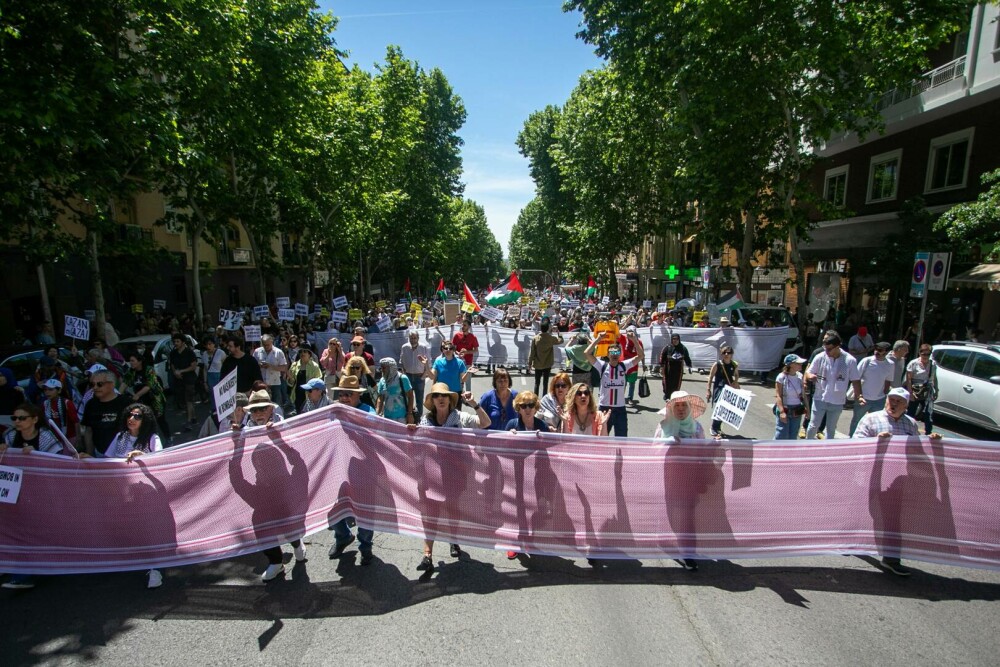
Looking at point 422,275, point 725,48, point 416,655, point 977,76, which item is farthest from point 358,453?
point 422,275

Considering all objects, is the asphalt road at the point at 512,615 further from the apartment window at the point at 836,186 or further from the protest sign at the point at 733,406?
the apartment window at the point at 836,186

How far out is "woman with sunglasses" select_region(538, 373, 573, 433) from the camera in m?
5.32

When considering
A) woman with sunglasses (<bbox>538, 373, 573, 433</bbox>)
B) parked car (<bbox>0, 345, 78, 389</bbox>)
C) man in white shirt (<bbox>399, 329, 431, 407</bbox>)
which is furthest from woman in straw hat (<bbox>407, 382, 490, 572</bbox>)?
parked car (<bbox>0, 345, 78, 389</bbox>)

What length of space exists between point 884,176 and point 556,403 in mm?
21190

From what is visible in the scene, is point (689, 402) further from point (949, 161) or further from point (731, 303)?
point (949, 161)

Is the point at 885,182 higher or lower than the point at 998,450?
higher

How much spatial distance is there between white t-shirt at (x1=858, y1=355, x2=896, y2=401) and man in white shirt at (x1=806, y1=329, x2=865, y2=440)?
110mm

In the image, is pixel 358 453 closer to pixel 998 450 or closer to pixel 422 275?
pixel 998 450

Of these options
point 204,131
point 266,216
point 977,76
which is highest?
point 977,76

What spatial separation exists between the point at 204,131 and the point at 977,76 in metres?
21.8

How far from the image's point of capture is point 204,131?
15.3 metres

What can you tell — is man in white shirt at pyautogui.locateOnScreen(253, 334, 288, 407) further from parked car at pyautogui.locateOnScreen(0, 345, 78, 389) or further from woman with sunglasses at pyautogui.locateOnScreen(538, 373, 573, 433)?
woman with sunglasses at pyautogui.locateOnScreen(538, 373, 573, 433)

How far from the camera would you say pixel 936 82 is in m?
17.0

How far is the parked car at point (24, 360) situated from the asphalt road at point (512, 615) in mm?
6495
